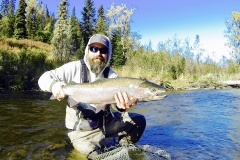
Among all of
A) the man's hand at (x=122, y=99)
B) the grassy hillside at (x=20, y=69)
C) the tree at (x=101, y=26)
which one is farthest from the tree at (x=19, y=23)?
the man's hand at (x=122, y=99)

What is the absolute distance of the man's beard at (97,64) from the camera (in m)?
3.74

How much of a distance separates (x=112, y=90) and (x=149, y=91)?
1.66 ft

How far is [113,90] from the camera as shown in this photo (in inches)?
127

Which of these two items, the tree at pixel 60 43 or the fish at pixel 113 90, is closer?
the fish at pixel 113 90

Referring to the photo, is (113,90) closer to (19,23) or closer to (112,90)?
(112,90)

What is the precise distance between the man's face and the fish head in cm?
89

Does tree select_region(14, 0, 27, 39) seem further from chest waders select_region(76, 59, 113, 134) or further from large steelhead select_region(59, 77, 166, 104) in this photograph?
large steelhead select_region(59, 77, 166, 104)

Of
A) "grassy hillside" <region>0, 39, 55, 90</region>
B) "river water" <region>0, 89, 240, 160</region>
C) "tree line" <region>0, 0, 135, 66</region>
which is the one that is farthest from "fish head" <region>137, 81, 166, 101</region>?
"tree line" <region>0, 0, 135, 66</region>

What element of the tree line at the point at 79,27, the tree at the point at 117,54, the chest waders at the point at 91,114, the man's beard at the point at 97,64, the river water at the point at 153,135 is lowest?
the river water at the point at 153,135

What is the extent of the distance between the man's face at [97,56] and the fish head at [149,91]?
2.92ft

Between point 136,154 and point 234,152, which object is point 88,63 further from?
point 234,152

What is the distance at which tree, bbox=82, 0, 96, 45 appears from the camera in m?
48.3

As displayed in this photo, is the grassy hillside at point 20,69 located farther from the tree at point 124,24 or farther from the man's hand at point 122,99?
the tree at point 124,24

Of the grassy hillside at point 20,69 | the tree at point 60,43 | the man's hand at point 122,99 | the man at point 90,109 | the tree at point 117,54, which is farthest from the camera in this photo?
the tree at point 117,54
